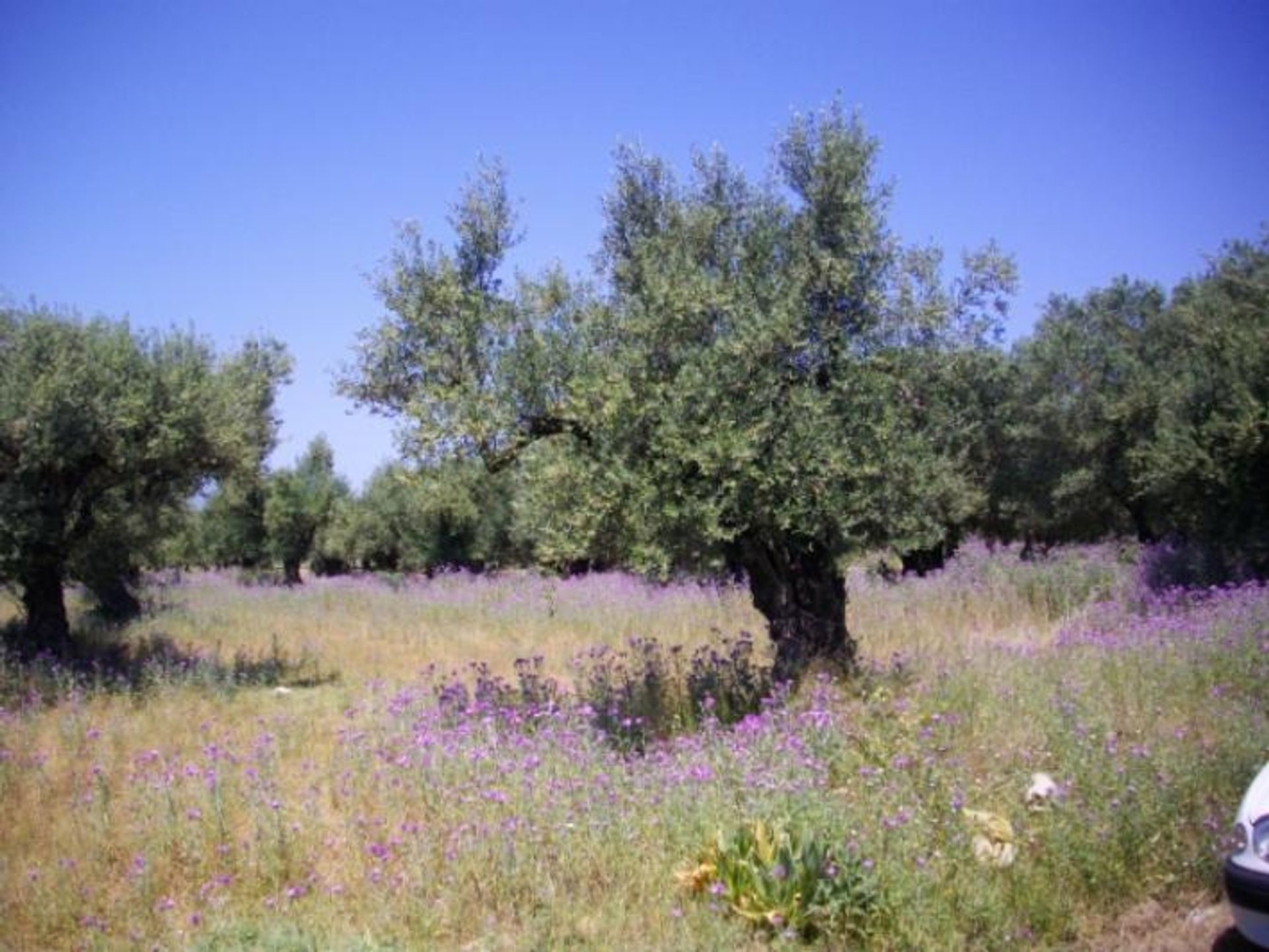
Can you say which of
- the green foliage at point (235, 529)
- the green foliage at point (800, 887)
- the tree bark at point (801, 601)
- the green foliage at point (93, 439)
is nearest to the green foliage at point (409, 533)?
the green foliage at point (235, 529)

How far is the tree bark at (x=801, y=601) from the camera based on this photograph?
9680mm

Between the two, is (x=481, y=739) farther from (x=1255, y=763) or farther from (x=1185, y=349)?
(x=1185, y=349)

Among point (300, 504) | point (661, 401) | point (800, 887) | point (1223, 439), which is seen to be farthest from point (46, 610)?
point (300, 504)

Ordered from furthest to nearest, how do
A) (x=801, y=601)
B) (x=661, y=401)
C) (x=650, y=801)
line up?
(x=801, y=601) < (x=661, y=401) < (x=650, y=801)

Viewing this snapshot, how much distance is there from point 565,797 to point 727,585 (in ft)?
33.7

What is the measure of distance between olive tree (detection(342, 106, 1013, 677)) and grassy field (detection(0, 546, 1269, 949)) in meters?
1.68

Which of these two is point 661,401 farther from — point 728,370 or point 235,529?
point 235,529

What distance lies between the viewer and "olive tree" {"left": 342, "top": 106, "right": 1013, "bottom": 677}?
8352 millimetres

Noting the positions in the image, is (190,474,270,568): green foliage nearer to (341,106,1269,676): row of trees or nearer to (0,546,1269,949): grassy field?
(0,546,1269,949): grassy field

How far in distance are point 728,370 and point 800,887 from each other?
16.2ft

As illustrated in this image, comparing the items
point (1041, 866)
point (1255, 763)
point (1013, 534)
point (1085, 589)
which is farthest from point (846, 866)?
point (1013, 534)

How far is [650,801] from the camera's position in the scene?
6.12 meters

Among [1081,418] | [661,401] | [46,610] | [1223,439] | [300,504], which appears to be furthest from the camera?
[300,504]

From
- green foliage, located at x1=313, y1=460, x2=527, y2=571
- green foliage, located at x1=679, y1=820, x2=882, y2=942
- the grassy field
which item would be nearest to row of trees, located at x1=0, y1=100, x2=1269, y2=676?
the grassy field
